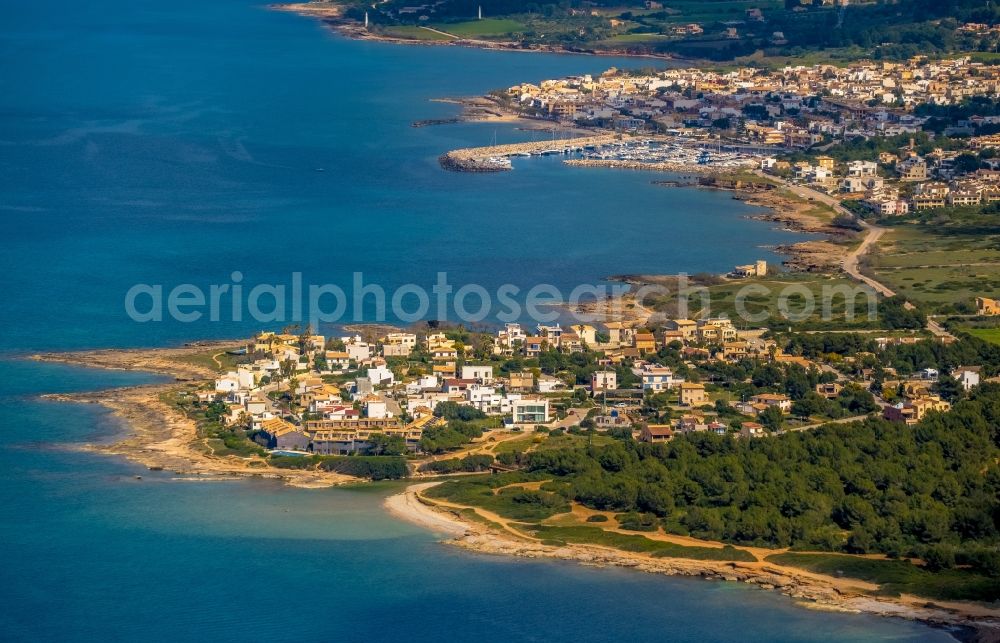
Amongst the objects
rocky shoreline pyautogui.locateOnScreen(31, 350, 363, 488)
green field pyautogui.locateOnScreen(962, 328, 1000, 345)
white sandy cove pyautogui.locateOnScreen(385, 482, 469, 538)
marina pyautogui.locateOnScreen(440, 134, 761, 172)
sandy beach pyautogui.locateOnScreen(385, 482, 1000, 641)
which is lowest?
sandy beach pyautogui.locateOnScreen(385, 482, 1000, 641)

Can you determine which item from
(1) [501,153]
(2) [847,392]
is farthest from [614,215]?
(2) [847,392]

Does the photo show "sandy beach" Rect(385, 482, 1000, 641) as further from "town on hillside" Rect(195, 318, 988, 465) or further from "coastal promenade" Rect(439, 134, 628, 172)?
"coastal promenade" Rect(439, 134, 628, 172)

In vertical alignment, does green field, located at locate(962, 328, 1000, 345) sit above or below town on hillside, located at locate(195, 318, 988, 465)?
above

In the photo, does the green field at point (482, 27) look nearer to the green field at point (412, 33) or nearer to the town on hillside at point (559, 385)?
the green field at point (412, 33)

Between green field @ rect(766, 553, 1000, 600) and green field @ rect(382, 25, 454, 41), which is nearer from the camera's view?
green field @ rect(766, 553, 1000, 600)

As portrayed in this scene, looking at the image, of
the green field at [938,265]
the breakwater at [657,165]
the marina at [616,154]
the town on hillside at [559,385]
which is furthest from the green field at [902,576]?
the marina at [616,154]

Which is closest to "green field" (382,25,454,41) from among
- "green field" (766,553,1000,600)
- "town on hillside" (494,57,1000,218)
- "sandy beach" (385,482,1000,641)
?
"town on hillside" (494,57,1000,218)

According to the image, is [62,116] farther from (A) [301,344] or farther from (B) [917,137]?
(A) [301,344]
